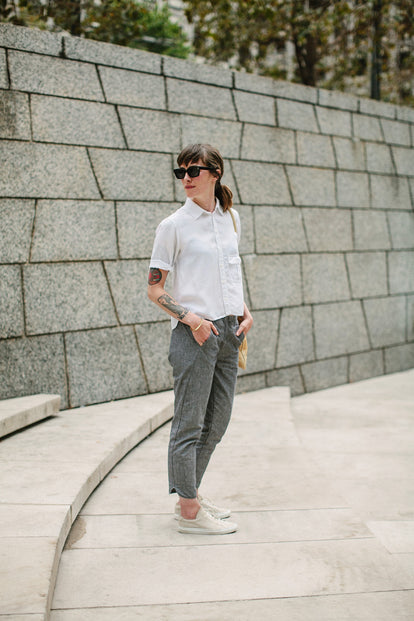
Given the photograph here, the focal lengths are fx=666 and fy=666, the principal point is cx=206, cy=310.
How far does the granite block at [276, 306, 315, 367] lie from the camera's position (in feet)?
21.9

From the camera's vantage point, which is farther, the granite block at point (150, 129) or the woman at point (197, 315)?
the granite block at point (150, 129)

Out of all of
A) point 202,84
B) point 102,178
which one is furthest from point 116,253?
point 202,84

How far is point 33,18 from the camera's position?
6.84 m

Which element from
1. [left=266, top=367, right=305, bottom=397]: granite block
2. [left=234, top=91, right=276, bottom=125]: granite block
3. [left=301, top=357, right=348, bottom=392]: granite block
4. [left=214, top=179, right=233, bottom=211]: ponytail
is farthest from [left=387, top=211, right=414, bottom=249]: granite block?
[left=214, top=179, right=233, bottom=211]: ponytail

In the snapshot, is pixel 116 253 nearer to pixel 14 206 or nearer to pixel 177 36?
pixel 14 206

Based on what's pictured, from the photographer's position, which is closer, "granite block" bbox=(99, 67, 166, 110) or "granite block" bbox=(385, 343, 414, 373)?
"granite block" bbox=(99, 67, 166, 110)

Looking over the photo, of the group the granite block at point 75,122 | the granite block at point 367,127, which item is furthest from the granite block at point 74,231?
the granite block at point 367,127

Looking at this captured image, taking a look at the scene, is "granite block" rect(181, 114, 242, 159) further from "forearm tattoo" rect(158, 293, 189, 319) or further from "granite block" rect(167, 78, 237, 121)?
"forearm tattoo" rect(158, 293, 189, 319)

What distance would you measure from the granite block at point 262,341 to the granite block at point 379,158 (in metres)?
2.52

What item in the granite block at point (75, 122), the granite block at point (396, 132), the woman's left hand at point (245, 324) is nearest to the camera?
the woman's left hand at point (245, 324)

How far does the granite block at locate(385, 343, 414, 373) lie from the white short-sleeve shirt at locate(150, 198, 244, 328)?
17.8 ft

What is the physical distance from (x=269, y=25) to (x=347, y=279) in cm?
509

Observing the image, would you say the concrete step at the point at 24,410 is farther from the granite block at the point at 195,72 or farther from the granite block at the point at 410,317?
the granite block at the point at 410,317

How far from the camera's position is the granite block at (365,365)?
7516 millimetres
